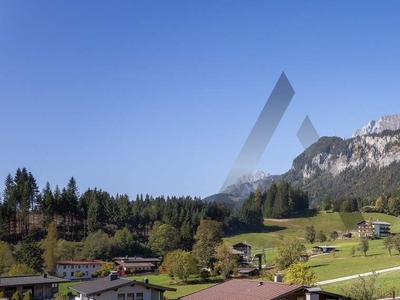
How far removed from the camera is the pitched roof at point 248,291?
26734 millimetres

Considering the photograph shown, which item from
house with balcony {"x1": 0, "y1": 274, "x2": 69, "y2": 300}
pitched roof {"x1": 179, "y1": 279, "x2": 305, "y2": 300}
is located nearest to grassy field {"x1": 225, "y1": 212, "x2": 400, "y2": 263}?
house with balcony {"x1": 0, "y1": 274, "x2": 69, "y2": 300}

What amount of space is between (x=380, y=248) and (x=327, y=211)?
78.4m

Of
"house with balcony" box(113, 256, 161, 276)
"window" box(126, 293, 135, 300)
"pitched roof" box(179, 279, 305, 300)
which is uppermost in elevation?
"pitched roof" box(179, 279, 305, 300)

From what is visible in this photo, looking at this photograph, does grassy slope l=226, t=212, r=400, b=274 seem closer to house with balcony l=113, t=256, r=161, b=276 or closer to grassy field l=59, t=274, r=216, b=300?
grassy field l=59, t=274, r=216, b=300

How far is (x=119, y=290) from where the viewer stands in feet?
127

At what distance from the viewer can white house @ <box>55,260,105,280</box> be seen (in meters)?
77.5

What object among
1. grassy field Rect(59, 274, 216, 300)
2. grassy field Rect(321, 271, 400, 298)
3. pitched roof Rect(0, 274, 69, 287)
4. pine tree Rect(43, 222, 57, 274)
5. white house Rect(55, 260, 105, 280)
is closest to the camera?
grassy field Rect(321, 271, 400, 298)

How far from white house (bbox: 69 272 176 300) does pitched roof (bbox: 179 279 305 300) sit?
8938 mm

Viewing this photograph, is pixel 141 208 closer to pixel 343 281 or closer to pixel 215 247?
pixel 215 247

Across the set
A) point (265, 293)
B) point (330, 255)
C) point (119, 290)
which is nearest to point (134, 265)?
point (330, 255)

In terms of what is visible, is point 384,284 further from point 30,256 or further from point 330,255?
point 30,256

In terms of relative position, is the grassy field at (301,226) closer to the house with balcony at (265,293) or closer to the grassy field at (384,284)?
the grassy field at (384,284)

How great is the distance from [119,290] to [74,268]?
43.1 metres

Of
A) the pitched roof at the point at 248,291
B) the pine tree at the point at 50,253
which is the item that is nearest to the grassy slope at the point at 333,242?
the pitched roof at the point at 248,291
